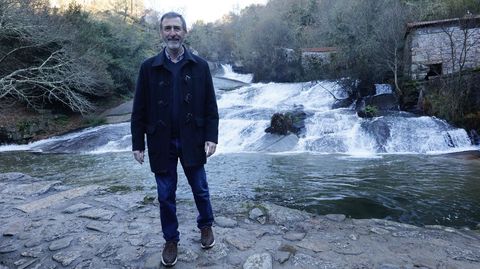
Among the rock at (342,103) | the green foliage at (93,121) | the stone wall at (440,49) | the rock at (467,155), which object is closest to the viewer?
the rock at (467,155)

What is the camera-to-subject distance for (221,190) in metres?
6.42

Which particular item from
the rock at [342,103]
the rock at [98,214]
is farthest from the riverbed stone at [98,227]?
the rock at [342,103]

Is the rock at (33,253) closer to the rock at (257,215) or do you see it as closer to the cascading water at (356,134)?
the rock at (257,215)

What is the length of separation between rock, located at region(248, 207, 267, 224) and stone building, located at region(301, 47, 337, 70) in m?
19.6

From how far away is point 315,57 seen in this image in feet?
78.9

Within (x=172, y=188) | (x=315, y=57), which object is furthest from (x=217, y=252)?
(x=315, y=57)

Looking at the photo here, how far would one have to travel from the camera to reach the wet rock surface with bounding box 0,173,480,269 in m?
2.88

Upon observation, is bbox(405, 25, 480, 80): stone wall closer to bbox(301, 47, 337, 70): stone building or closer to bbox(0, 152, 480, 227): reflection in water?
bbox(301, 47, 337, 70): stone building

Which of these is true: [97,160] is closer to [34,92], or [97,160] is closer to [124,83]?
[34,92]

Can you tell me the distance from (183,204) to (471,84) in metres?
11.3

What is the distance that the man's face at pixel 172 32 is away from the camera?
2.67 m

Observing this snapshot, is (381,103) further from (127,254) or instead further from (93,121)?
(127,254)

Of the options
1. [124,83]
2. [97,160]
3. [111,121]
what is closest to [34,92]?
[111,121]

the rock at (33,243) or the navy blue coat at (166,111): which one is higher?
the navy blue coat at (166,111)
